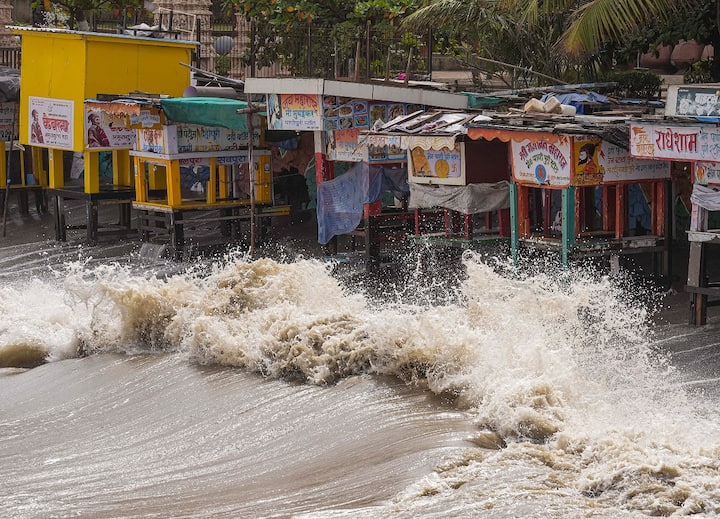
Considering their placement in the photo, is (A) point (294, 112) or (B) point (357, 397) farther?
(A) point (294, 112)

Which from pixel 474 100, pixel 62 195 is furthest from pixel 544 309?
pixel 62 195

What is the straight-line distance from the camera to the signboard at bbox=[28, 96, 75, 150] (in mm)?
19641

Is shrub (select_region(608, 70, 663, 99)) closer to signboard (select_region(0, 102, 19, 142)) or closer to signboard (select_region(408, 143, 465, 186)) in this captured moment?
signboard (select_region(408, 143, 465, 186))

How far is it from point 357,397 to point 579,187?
4269 millimetres

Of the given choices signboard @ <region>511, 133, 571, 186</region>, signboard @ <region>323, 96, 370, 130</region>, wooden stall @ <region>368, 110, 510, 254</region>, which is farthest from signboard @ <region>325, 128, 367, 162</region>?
signboard @ <region>511, 133, 571, 186</region>

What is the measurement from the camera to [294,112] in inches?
668

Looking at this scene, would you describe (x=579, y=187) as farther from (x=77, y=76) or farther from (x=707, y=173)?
(x=77, y=76)

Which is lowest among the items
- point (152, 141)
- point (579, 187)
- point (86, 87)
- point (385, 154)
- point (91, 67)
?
point (579, 187)

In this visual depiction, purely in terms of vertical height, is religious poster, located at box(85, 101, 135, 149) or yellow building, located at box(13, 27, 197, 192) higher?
yellow building, located at box(13, 27, 197, 192)

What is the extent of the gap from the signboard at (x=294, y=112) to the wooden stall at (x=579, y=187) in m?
3.10

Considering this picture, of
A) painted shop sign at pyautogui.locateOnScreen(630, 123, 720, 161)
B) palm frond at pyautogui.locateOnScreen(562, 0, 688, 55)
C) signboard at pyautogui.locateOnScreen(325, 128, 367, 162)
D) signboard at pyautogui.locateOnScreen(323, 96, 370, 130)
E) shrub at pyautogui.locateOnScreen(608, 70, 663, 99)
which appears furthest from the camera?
shrub at pyautogui.locateOnScreen(608, 70, 663, 99)

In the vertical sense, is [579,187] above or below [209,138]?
below

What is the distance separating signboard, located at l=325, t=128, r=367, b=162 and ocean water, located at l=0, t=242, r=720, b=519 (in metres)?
1.69

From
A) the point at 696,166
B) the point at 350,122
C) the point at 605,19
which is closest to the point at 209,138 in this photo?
the point at 350,122
